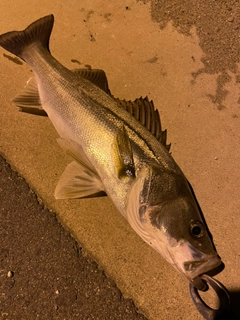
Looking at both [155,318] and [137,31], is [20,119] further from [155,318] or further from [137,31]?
[155,318]

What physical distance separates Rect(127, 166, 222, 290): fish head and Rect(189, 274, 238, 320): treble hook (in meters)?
0.06

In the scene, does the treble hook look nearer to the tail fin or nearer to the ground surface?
the ground surface

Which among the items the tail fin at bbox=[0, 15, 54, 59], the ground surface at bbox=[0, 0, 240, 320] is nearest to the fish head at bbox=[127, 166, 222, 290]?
the ground surface at bbox=[0, 0, 240, 320]

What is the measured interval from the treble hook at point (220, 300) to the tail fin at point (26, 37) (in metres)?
1.76

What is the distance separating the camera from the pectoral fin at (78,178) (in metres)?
1.94

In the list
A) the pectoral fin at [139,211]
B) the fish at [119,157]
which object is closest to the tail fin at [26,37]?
the fish at [119,157]

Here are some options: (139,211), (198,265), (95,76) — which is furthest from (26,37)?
(198,265)

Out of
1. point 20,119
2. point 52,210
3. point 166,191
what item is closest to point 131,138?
point 166,191

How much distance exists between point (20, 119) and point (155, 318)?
1549mm

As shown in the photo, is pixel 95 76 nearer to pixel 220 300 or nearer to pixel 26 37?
pixel 26 37

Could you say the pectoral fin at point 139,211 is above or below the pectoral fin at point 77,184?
above

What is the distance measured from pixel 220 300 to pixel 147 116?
108cm

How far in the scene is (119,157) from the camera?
1.77 m

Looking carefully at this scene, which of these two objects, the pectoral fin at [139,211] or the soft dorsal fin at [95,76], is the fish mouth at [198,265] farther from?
the soft dorsal fin at [95,76]
